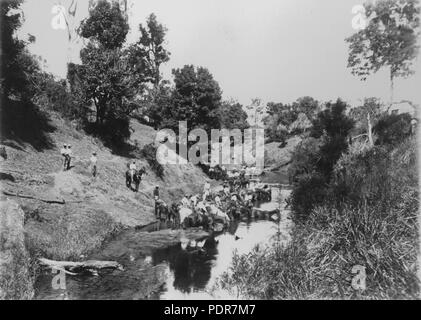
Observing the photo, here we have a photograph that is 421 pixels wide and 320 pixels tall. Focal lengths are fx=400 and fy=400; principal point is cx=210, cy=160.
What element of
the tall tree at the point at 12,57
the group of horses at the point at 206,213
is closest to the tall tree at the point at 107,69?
the tall tree at the point at 12,57

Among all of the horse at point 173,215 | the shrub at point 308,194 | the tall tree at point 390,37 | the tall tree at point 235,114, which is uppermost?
the tall tree at point 235,114

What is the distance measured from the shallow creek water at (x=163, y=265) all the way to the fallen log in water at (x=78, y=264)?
0.26 meters

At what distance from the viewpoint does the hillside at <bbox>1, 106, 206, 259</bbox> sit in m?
16.5

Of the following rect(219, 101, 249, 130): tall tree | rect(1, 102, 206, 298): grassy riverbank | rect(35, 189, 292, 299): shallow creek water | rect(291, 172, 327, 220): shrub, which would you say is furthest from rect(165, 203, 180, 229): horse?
rect(219, 101, 249, 130): tall tree

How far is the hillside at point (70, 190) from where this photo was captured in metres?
16.5

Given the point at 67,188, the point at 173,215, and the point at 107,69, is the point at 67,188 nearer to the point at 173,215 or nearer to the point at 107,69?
the point at 173,215

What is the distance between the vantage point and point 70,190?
71.7 ft

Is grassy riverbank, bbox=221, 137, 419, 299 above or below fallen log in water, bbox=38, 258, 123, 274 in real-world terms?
above

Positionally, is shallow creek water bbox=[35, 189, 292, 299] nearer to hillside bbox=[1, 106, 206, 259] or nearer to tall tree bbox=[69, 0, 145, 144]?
hillside bbox=[1, 106, 206, 259]

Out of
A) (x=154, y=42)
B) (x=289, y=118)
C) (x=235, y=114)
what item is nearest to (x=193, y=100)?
(x=154, y=42)

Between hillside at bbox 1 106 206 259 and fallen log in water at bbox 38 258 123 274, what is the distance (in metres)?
0.71

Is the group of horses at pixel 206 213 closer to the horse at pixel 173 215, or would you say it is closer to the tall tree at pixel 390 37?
the horse at pixel 173 215

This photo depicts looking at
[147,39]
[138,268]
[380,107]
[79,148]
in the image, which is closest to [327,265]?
[138,268]

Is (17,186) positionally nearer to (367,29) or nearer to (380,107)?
(367,29)
